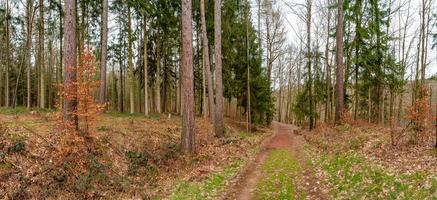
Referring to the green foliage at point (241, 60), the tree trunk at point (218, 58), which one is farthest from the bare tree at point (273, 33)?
the tree trunk at point (218, 58)

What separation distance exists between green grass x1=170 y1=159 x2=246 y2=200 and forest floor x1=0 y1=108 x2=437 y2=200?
25mm

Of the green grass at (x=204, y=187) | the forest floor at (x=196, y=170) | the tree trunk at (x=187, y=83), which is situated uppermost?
the tree trunk at (x=187, y=83)

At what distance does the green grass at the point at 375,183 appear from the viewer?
6.25 meters

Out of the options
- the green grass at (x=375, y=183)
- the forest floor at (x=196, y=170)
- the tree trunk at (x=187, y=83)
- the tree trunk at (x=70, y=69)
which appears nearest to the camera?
the green grass at (x=375, y=183)

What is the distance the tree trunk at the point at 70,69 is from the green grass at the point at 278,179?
5816 millimetres

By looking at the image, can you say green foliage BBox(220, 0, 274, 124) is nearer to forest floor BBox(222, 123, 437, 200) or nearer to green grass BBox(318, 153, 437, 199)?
forest floor BBox(222, 123, 437, 200)

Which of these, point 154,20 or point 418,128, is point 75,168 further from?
point 154,20

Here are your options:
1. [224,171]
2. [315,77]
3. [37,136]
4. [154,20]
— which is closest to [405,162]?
[224,171]

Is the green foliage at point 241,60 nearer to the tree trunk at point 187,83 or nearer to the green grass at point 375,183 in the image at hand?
the tree trunk at point 187,83

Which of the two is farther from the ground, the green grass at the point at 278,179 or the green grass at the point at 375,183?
the green grass at the point at 375,183

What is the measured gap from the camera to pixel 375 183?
7.37 m

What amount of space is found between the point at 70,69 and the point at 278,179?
22.9 feet

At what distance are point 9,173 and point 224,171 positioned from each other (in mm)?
5937

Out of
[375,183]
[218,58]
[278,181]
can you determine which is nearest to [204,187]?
[278,181]
